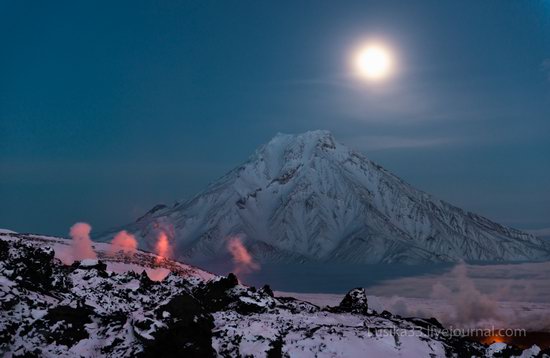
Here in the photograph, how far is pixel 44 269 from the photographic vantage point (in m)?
68.0

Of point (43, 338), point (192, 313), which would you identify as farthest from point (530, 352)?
point (43, 338)

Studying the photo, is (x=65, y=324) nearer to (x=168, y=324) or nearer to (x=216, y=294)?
(x=168, y=324)

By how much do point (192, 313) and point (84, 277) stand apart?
1098 inches

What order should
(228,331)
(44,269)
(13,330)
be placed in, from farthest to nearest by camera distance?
(44,269)
(228,331)
(13,330)

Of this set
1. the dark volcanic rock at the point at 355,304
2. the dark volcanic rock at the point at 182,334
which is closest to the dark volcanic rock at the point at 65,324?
the dark volcanic rock at the point at 182,334

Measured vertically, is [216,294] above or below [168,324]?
above

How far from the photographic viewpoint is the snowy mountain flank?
178 ft

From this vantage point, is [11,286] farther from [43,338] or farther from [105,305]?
[105,305]

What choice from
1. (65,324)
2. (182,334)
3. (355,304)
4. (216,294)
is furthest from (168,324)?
(355,304)

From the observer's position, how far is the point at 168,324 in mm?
55000

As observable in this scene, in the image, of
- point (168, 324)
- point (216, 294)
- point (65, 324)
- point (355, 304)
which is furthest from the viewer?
point (355, 304)

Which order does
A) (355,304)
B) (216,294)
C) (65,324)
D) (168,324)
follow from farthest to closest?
(355,304)
(216,294)
(65,324)
(168,324)

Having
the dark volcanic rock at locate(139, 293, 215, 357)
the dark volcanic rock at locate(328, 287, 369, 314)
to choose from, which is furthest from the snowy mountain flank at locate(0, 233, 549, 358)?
the dark volcanic rock at locate(328, 287, 369, 314)

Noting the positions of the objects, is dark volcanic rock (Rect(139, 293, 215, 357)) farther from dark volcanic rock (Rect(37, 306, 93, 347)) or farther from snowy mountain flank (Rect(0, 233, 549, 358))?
dark volcanic rock (Rect(37, 306, 93, 347))
